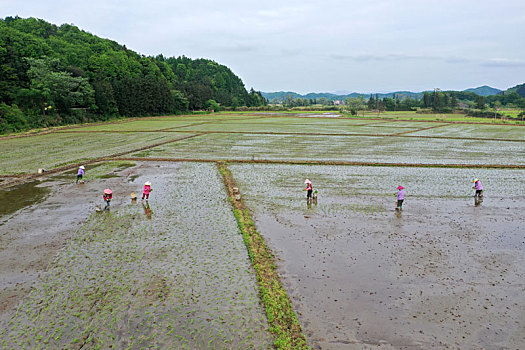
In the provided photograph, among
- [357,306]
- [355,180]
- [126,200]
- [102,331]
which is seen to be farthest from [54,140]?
[357,306]

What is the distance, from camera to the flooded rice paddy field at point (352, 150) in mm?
28766

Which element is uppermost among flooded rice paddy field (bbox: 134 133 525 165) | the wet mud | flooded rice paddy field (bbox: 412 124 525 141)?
flooded rice paddy field (bbox: 412 124 525 141)

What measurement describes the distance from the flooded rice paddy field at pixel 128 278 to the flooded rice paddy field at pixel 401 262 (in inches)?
67.0

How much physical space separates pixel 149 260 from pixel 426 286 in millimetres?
8387

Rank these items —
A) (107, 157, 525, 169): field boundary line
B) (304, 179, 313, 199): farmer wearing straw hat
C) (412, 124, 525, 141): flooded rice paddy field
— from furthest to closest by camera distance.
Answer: (412, 124, 525, 141): flooded rice paddy field → (107, 157, 525, 169): field boundary line → (304, 179, 313, 199): farmer wearing straw hat

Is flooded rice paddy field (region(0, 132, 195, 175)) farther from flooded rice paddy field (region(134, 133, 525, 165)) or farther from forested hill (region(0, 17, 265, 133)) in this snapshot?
→ forested hill (region(0, 17, 265, 133))

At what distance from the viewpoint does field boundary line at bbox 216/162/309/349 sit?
673 centimetres

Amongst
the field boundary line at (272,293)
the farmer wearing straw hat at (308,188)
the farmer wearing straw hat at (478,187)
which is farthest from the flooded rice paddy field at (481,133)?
the field boundary line at (272,293)

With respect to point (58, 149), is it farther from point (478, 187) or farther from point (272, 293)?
point (478, 187)

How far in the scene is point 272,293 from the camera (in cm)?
830

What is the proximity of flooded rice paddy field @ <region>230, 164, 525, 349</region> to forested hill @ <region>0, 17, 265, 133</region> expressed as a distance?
4977cm

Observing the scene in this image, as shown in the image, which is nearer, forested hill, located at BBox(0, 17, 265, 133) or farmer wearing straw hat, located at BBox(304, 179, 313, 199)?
farmer wearing straw hat, located at BBox(304, 179, 313, 199)

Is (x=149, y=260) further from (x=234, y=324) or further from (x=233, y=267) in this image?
(x=234, y=324)

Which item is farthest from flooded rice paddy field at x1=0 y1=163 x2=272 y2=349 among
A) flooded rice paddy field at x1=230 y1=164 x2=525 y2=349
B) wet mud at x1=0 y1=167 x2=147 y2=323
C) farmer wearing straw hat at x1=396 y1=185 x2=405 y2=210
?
farmer wearing straw hat at x1=396 y1=185 x2=405 y2=210
